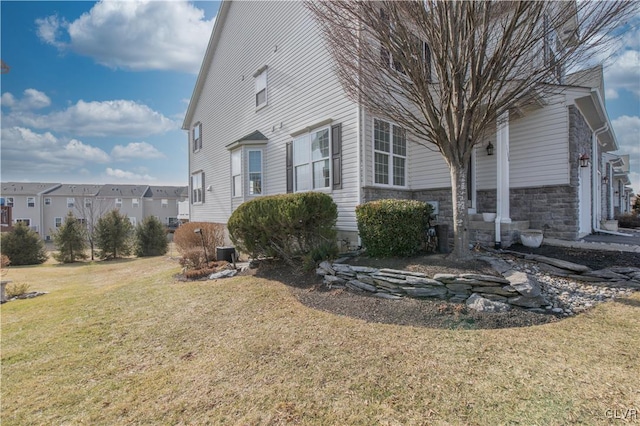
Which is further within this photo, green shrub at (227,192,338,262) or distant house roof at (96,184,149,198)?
distant house roof at (96,184,149,198)

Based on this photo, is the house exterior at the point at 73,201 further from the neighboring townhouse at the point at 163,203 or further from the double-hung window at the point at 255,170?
the double-hung window at the point at 255,170

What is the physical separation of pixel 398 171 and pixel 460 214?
3.77 meters

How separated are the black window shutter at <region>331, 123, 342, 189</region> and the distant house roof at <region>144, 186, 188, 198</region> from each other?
39449 millimetres

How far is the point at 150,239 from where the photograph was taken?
18484 mm

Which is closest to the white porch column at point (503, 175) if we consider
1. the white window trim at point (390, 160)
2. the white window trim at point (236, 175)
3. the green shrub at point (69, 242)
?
the white window trim at point (390, 160)

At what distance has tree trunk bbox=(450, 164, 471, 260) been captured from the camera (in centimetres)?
559

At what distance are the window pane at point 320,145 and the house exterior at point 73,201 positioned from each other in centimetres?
3118

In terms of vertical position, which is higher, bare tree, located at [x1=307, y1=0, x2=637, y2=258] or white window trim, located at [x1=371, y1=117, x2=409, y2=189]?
bare tree, located at [x1=307, y1=0, x2=637, y2=258]

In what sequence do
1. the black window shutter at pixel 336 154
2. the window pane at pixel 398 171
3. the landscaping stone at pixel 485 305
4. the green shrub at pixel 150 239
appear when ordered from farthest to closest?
the green shrub at pixel 150 239 < the window pane at pixel 398 171 < the black window shutter at pixel 336 154 < the landscaping stone at pixel 485 305

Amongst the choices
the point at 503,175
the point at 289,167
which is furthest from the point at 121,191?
the point at 503,175

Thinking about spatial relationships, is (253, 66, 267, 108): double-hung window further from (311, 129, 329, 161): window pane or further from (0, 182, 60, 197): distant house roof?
(0, 182, 60, 197): distant house roof

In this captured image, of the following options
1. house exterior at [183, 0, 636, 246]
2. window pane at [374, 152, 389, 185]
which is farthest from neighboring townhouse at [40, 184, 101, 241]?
window pane at [374, 152, 389, 185]

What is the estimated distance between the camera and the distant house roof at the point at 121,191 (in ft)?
128

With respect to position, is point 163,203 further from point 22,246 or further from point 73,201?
point 22,246
